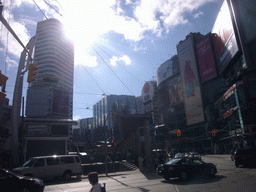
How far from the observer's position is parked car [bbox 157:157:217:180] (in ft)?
42.1

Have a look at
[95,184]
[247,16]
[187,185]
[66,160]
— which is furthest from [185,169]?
[247,16]

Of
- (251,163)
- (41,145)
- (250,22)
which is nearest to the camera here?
(251,163)

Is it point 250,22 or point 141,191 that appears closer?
point 141,191

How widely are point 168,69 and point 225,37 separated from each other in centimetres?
4542

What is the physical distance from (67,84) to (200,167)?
128 m

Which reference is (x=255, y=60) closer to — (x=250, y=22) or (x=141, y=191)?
(x=250, y=22)

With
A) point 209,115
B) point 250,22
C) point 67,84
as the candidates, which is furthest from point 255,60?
point 67,84

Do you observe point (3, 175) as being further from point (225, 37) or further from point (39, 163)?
point (225, 37)

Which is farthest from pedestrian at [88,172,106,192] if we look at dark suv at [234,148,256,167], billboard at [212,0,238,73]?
billboard at [212,0,238,73]

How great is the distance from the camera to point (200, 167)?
43.6 ft

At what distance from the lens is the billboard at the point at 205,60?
217 feet

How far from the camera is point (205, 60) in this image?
68938 millimetres

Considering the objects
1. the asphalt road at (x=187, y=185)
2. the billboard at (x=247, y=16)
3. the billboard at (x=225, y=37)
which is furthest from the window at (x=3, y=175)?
the billboard at (x=225, y=37)

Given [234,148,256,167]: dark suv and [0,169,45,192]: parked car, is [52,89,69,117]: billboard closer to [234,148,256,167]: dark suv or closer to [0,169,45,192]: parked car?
[234,148,256,167]: dark suv
